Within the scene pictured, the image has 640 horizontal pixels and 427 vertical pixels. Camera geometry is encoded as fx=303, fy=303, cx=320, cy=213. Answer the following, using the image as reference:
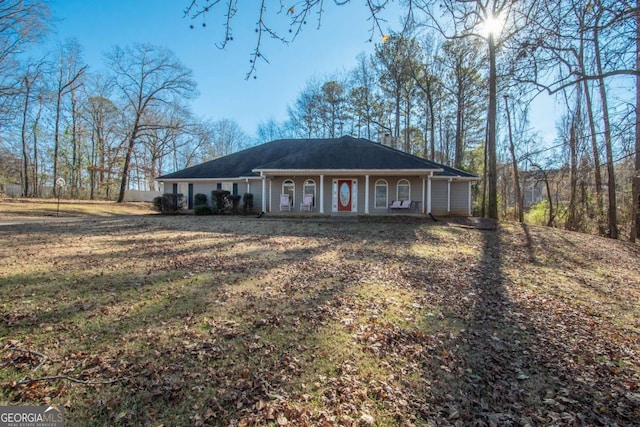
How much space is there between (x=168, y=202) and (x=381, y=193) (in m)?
12.7

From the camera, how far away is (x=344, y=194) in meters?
16.4

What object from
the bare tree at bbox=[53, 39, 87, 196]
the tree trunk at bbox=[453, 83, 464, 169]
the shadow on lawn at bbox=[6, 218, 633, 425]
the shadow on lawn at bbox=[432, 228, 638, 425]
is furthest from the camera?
the bare tree at bbox=[53, 39, 87, 196]

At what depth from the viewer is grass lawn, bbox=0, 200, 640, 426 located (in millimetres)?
2430

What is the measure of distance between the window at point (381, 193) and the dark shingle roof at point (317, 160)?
1346 millimetres

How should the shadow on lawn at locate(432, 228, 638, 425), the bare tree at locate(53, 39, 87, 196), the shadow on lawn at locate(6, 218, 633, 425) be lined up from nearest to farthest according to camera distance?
1. the shadow on lawn at locate(6, 218, 633, 425)
2. the shadow on lawn at locate(432, 228, 638, 425)
3. the bare tree at locate(53, 39, 87, 196)

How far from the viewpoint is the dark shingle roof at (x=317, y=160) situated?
15.3m

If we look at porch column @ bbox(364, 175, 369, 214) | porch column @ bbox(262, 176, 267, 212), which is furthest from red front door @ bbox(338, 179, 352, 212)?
porch column @ bbox(262, 176, 267, 212)

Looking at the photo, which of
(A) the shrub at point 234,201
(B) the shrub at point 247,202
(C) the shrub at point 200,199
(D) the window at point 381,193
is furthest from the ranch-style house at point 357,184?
(C) the shrub at point 200,199

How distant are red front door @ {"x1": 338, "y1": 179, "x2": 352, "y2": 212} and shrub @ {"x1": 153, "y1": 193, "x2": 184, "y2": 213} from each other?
9936 mm

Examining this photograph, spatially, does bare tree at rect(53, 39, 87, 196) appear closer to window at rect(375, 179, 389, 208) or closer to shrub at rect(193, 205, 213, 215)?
shrub at rect(193, 205, 213, 215)

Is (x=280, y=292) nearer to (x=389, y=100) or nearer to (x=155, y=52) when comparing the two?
(x=389, y=100)

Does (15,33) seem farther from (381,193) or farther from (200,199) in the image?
(381,193)

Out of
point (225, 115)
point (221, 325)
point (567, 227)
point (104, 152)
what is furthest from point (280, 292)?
point (225, 115)

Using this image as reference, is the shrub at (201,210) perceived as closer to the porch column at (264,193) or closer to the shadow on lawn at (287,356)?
the porch column at (264,193)
